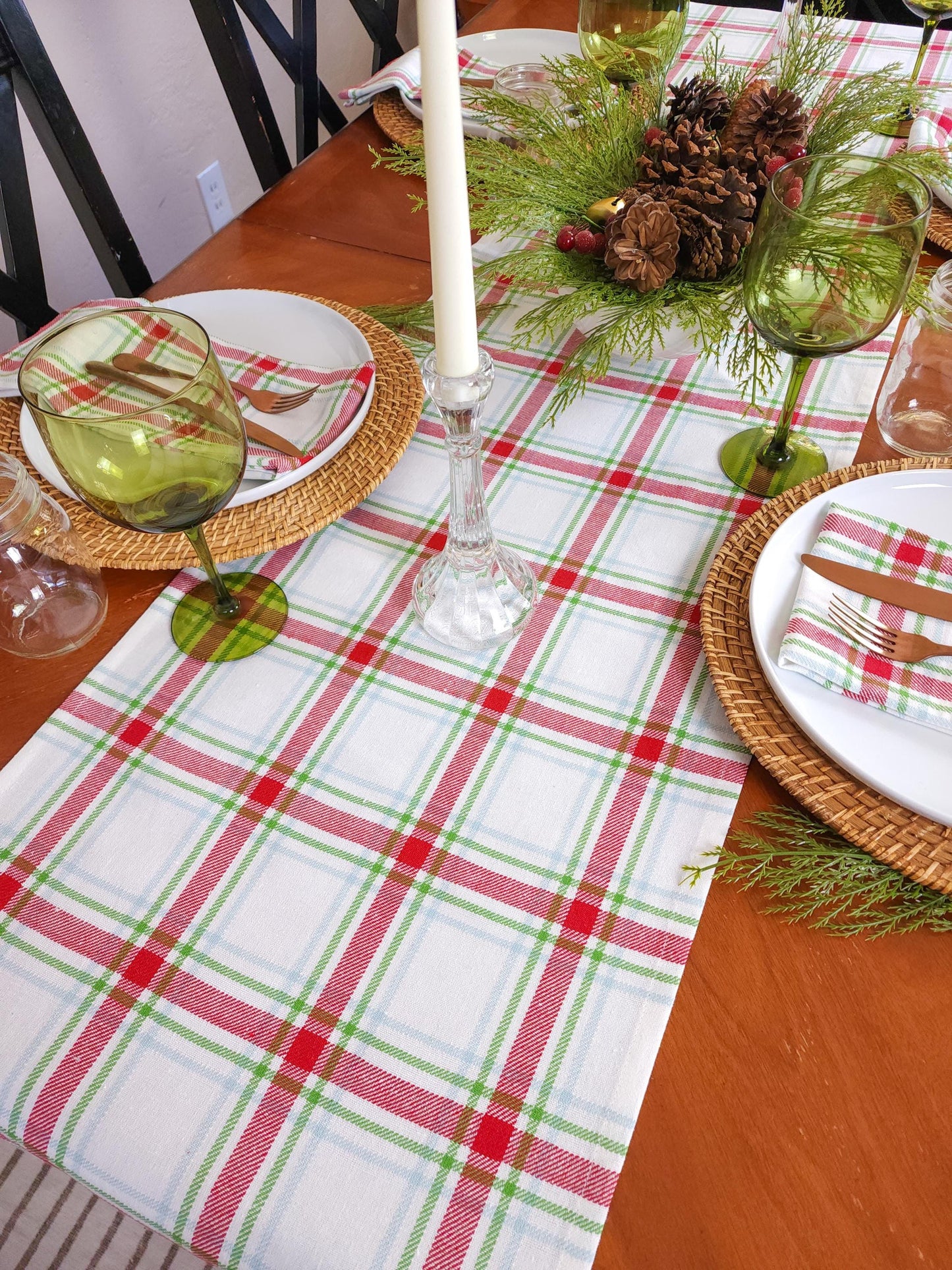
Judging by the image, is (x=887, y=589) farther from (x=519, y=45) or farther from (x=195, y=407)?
(x=519, y=45)

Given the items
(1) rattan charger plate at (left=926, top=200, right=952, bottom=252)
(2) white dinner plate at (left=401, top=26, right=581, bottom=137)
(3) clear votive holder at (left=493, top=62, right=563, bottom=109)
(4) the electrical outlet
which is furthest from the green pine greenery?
(4) the electrical outlet

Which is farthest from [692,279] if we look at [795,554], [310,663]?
[310,663]

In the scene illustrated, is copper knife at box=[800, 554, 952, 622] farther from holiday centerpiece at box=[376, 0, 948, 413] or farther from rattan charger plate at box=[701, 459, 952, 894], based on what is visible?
holiday centerpiece at box=[376, 0, 948, 413]

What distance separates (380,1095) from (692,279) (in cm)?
64

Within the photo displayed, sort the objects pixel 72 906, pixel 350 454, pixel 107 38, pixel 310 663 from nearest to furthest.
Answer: pixel 72 906 → pixel 310 663 → pixel 350 454 → pixel 107 38

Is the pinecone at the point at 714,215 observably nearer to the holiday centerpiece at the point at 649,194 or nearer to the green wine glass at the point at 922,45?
the holiday centerpiece at the point at 649,194

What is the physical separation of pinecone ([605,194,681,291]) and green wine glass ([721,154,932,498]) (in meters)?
0.10

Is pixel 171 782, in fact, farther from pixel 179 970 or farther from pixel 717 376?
pixel 717 376

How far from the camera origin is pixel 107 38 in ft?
5.19

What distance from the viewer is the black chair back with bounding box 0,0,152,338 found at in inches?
41.2

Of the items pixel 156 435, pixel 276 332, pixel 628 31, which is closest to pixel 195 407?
pixel 156 435

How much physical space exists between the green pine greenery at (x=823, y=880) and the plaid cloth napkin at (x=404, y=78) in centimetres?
101

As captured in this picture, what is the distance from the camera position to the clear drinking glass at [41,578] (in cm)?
65

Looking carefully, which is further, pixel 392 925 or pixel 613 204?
pixel 613 204
